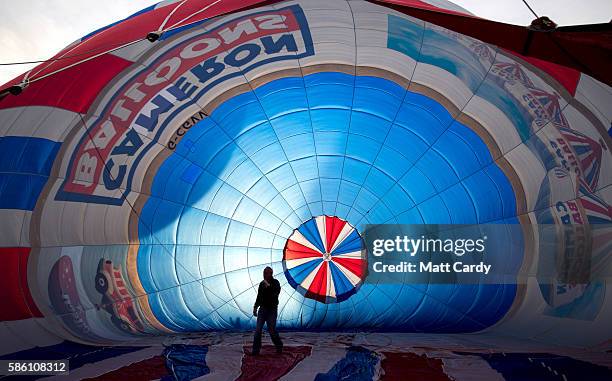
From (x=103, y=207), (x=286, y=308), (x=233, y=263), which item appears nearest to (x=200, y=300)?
(x=233, y=263)

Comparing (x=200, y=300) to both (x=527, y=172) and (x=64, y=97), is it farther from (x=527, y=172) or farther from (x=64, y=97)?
(x=527, y=172)

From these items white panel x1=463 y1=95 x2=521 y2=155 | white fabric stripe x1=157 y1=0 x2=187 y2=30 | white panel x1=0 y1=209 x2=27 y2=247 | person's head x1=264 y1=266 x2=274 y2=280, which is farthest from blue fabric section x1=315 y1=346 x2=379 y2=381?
white panel x1=0 y1=209 x2=27 y2=247

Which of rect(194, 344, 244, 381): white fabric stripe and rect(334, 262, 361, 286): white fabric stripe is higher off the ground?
rect(334, 262, 361, 286): white fabric stripe

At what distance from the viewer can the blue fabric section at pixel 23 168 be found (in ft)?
15.3

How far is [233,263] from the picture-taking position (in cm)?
705

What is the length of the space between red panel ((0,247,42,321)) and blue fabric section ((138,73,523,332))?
54.1 inches

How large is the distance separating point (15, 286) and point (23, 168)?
0.99 meters

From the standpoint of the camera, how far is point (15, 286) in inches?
195

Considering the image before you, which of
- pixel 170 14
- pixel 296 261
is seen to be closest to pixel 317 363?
pixel 296 261

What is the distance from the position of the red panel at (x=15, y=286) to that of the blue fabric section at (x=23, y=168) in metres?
0.39

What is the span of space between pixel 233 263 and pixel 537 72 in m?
3.97

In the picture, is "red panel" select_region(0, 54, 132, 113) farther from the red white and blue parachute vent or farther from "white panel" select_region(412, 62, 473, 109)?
the red white and blue parachute vent

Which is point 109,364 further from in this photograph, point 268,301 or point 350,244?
point 350,244

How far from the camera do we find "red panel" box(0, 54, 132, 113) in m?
4.46
